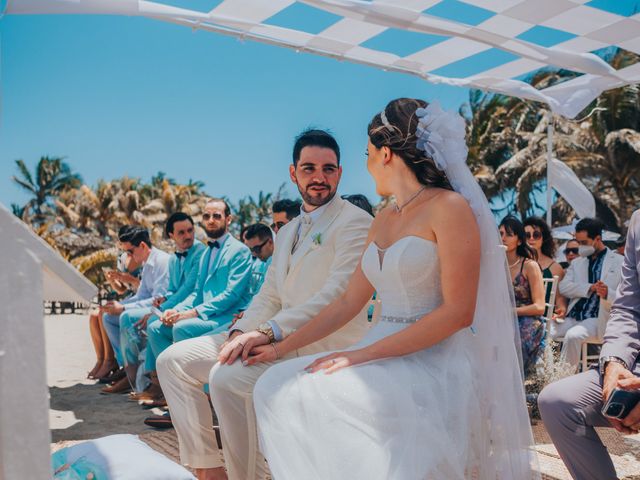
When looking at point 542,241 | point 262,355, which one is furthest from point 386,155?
point 542,241

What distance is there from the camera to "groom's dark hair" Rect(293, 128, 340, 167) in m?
3.48

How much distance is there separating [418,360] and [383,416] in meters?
0.35

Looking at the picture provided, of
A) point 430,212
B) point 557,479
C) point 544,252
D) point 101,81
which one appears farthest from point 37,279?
point 101,81

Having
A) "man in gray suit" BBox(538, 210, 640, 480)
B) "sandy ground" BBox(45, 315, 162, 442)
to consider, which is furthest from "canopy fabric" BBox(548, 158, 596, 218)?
"sandy ground" BBox(45, 315, 162, 442)

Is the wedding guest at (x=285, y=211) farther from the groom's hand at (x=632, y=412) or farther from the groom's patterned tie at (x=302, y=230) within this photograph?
the groom's hand at (x=632, y=412)

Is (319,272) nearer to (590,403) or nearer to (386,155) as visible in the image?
(386,155)

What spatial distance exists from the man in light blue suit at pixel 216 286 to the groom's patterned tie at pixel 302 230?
197 centimetres

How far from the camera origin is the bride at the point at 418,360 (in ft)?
7.13

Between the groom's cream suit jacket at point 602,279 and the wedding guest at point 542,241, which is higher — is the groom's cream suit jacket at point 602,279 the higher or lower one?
the lower one

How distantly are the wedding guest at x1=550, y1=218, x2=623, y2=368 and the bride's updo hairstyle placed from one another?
3780mm

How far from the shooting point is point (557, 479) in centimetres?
359

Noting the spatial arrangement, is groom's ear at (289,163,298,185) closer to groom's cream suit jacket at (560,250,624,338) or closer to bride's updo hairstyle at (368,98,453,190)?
bride's updo hairstyle at (368,98,453,190)

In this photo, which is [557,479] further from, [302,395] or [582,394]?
[302,395]

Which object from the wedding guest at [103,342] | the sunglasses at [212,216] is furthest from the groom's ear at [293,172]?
the wedding guest at [103,342]
